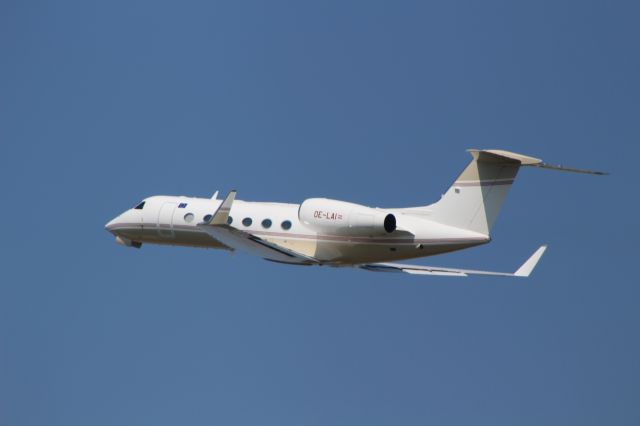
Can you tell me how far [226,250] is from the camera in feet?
152

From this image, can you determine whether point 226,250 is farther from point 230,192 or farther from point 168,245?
A: point 230,192

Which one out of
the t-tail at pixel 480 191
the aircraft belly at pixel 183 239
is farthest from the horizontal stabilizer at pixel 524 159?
the aircraft belly at pixel 183 239

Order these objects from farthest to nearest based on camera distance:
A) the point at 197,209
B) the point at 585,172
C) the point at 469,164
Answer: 1. the point at 197,209
2. the point at 469,164
3. the point at 585,172

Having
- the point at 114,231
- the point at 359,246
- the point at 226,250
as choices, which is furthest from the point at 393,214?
the point at 114,231

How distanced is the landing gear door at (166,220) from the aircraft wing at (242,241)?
457 centimetres

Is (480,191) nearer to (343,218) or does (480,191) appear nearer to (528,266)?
(528,266)

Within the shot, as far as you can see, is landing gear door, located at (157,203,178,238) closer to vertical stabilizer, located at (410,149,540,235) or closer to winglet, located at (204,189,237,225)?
winglet, located at (204,189,237,225)

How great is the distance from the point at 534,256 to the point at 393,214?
5425 millimetres

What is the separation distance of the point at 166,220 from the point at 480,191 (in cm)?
1169

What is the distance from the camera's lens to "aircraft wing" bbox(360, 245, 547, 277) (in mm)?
44031

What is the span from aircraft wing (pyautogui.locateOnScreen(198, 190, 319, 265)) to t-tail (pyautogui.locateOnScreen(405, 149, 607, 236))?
4576 millimetres

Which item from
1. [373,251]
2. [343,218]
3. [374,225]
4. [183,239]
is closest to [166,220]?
[183,239]

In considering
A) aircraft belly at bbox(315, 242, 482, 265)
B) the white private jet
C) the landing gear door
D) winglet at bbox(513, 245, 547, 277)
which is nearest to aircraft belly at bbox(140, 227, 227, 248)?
the landing gear door

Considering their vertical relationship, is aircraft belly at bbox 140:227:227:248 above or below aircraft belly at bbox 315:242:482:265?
above
